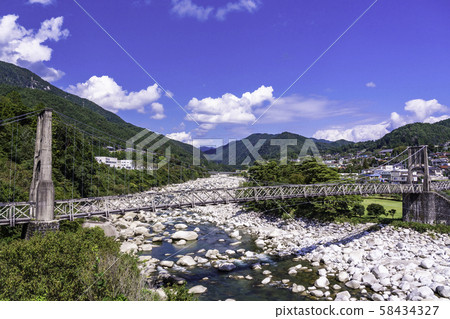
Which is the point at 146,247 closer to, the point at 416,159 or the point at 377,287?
the point at 377,287

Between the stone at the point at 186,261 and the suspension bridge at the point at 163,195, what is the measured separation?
3.22m

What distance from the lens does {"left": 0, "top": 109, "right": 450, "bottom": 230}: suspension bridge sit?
1086 cm

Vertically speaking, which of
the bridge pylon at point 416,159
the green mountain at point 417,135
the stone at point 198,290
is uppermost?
the green mountain at point 417,135

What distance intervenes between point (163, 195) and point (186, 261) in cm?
454

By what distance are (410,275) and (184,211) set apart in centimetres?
2516

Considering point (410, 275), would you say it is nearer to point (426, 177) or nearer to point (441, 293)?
point (441, 293)

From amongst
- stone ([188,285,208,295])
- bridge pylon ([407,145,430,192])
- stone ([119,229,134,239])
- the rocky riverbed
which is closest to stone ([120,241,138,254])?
the rocky riverbed

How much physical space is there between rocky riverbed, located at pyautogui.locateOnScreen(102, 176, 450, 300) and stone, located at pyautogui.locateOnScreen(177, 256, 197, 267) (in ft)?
0.19

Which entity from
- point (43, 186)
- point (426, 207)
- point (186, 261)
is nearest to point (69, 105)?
point (186, 261)

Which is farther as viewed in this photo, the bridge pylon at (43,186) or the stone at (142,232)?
the stone at (142,232)

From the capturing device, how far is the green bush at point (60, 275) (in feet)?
20.8

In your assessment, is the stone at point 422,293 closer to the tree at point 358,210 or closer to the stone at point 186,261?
the stone at point 186,261

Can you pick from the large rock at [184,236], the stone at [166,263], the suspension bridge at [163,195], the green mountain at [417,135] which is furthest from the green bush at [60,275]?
the green mountain at [417,135]

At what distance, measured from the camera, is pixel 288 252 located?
1803 cm
